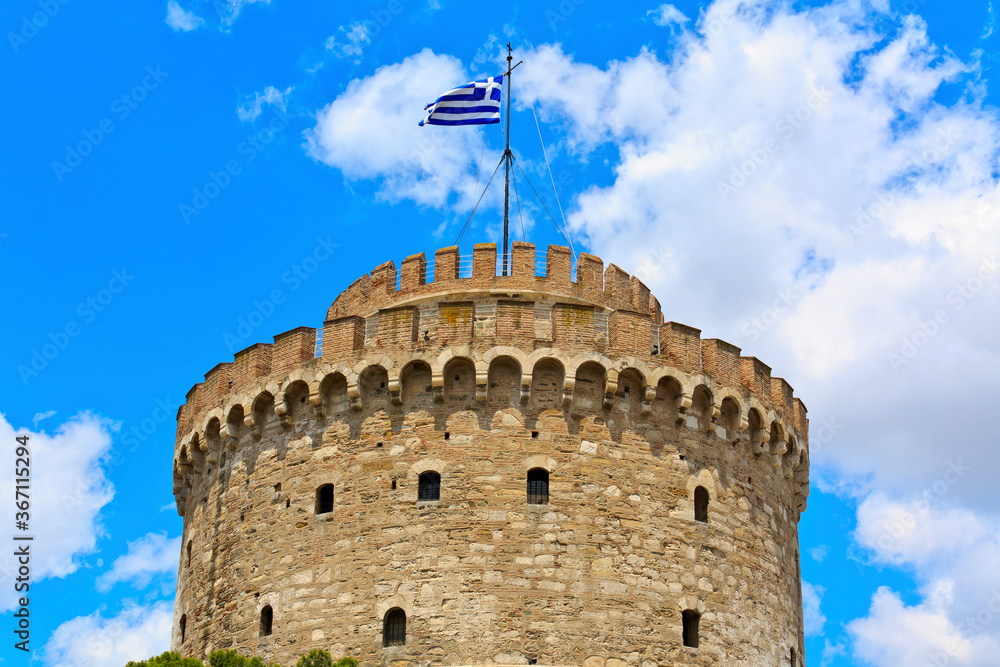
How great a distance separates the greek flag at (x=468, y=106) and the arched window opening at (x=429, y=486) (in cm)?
867

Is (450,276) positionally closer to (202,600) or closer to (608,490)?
(608,490)

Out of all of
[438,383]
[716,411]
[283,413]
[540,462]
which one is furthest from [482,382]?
[716,411]

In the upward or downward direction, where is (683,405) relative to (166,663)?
upward

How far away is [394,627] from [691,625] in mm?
5232

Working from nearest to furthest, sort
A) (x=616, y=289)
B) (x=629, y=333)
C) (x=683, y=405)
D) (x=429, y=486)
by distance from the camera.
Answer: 1. (x=429, y=486)
2. (x=683, y=405)
3. (x=629, y=333)
4. (x=616, y=289)

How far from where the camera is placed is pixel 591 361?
83.2ft

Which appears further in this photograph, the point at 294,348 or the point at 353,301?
the point at 353,301

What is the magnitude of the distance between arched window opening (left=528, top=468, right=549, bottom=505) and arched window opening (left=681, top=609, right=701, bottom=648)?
125 inches

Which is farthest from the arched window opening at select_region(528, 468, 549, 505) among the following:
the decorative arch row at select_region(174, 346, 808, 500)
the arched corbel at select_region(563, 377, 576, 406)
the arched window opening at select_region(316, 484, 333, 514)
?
the arched window opening at select_region(316, 484, 333, 514)

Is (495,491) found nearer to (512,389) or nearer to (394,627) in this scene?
(512,389)

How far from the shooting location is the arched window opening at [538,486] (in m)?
24.5

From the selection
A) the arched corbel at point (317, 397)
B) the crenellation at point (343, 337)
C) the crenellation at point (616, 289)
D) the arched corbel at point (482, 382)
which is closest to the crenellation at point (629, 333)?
the crenellation at point (616, 289)

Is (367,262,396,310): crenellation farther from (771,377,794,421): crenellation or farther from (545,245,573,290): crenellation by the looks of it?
(771,377,794,421): crenellation

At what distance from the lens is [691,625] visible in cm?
2442
